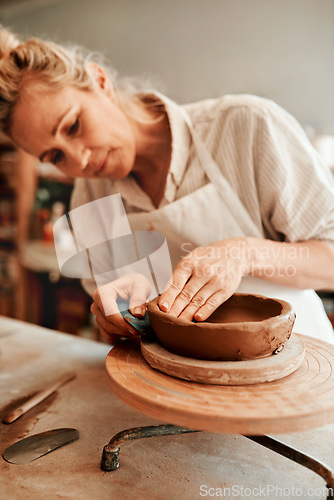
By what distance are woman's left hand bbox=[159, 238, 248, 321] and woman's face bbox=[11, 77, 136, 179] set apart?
1.53ft

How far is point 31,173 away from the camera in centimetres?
364

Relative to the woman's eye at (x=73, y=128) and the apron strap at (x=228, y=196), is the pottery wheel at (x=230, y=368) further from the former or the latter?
the woman's eye at (x=73, y=128)

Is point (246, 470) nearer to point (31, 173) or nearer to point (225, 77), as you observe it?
point (225, 77)

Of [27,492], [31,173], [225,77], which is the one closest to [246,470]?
[27,492]

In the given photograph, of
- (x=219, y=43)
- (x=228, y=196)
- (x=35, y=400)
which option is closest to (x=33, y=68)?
(x=228, y=196)

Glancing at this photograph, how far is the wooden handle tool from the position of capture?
2.84 feet

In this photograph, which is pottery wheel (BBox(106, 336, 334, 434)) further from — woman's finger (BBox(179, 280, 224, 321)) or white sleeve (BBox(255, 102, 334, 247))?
white sleeve (BBox(255, 102, 334, 247))

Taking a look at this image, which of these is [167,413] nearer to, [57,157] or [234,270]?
[234,270]

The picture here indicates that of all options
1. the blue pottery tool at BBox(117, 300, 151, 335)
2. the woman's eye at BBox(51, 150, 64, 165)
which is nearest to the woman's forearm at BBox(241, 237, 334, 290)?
the blue pottery tool at BBox(117, 300, 151, 335)

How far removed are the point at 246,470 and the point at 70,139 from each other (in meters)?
0.93

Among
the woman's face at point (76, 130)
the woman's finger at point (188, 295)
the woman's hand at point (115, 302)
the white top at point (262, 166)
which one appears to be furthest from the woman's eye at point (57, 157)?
the woman's finger at point (188, 295)

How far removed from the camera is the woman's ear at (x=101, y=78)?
1.17m

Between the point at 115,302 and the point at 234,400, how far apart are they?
344 millimetres

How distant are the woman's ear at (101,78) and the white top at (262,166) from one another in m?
0.18
